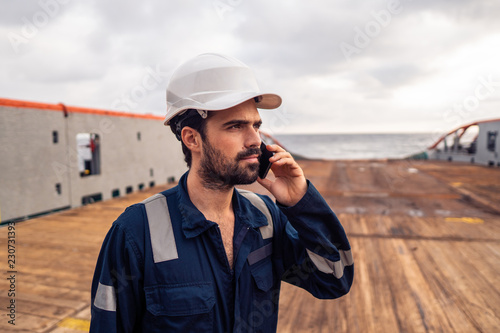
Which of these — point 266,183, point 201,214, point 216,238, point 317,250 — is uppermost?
point 266,183

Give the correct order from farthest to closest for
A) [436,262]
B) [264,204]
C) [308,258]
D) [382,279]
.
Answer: [436,262] < [382,279] < [264,204] < [308,258]

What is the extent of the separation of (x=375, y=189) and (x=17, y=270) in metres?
9.42

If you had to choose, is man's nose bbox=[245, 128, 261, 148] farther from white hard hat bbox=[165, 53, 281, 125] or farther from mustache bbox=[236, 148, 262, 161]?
white hard hat bbox=[165, 53, 281, 125]

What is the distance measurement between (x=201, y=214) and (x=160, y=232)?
0.72 feet

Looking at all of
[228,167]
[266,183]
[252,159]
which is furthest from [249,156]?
[266,183]

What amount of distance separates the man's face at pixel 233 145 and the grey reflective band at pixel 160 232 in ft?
1.10

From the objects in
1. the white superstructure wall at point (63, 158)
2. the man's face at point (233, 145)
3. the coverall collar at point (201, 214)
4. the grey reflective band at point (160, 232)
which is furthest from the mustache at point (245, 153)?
the white superstructure wall at point (63, 158)

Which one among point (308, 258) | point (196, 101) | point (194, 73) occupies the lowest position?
point (308, 258)

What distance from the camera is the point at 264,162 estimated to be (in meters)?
1.77

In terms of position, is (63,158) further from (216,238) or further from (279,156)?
(279,156)

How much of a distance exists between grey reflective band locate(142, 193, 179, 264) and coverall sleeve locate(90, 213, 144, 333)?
0.30 ft

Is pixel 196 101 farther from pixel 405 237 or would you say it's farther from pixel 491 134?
pixel 491 134

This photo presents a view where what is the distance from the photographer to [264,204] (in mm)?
1993

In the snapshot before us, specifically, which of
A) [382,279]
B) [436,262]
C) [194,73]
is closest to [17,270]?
[194,73]
